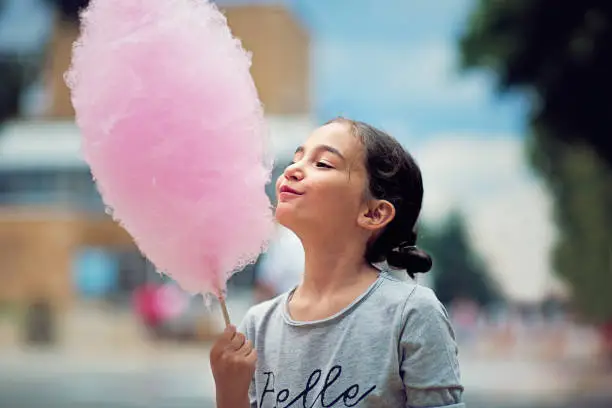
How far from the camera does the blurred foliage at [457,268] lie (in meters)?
4.31

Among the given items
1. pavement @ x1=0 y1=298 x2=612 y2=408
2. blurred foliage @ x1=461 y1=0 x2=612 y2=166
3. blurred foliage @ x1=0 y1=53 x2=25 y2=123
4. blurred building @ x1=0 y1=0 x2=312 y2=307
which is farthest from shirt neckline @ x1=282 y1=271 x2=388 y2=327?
blurred building @ x1=0 y1=0 x2=312 y2=307

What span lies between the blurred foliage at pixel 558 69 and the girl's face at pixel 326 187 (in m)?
2.82

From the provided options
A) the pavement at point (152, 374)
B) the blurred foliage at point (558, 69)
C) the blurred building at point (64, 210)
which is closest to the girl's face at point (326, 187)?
the blurred foliage at point (558, 69)

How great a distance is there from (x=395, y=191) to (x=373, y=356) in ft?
0.62

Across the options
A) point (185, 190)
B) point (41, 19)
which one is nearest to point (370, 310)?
point (185, 190)

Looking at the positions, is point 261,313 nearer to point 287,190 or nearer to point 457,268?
point 287,190

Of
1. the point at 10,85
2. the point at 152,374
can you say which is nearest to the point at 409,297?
the point at 10,85

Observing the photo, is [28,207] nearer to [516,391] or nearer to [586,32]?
[516,391]

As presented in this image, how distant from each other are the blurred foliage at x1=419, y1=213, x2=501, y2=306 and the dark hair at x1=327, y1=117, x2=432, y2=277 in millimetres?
3297

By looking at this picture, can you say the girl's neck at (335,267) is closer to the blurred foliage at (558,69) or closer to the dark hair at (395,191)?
the dark hair at (395,191)

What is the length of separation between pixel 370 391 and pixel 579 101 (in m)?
3.03

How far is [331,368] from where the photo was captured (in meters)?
0.88

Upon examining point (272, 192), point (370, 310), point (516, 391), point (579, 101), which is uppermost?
point (579, 101)

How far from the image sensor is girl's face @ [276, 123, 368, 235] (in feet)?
3.01
